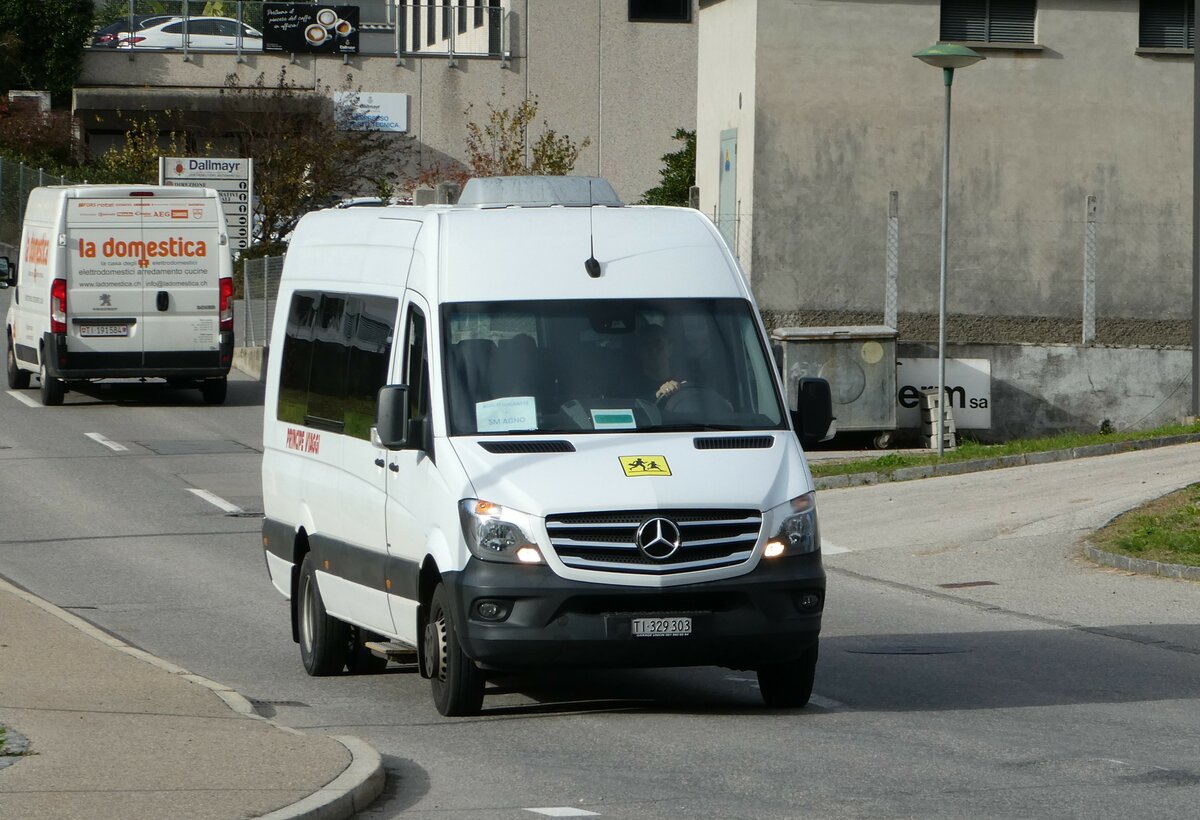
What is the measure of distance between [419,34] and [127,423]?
3501 cm

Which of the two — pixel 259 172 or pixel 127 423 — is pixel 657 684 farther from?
pixel 259 172

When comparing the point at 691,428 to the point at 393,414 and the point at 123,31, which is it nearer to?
the point at 393,414

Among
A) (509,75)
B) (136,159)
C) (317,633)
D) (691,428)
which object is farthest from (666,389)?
(509,75)

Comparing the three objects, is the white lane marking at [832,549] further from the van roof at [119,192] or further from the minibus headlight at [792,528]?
the van roof at [119,192]

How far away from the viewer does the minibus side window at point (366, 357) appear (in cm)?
1020

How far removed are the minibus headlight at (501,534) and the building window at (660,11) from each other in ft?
156

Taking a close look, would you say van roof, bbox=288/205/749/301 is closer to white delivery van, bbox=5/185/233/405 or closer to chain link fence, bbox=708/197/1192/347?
white delivery van, bbox=5/185/233/405

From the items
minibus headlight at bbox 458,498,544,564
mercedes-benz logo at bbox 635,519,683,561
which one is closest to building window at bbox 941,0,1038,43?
mercedes-benz logo at bbox 635,519,683,561

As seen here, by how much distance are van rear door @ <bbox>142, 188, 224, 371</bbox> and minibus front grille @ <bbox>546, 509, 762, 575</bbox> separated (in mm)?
17874

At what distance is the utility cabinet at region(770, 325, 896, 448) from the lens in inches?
958

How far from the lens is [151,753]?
7.92m

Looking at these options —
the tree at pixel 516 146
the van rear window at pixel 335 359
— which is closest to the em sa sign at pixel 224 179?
the tree at pixel 516 146

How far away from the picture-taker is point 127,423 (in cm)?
2603

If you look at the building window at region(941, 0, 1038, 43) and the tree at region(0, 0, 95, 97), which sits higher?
the tree at region(0, 0, 95, 97)
